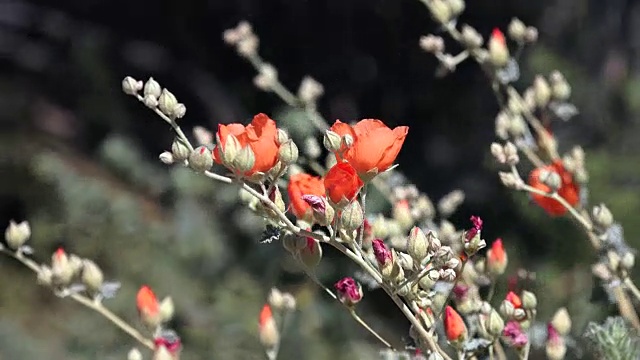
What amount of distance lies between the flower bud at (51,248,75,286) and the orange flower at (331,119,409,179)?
22 cm

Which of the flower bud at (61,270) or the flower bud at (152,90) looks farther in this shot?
the flower bud at (61,270)

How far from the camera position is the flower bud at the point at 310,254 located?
0.43 m

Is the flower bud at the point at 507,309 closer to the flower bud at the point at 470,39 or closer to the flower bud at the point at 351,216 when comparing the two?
the flower bud at the point at 351,216

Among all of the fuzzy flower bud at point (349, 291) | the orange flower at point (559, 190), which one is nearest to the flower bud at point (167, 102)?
the fuzzy flower bud at point (349, 291)

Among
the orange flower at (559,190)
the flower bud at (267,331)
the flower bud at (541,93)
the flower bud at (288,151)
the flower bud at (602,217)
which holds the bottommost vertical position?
the flower bud at (267,331)

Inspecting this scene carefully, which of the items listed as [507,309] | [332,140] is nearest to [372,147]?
[332,140]

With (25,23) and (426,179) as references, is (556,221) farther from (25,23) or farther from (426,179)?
(25,23)

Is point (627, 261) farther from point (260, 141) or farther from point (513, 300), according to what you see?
point (260, 141)

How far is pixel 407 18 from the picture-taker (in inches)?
68.8

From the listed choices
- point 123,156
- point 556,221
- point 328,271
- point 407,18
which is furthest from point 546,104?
point 407,18

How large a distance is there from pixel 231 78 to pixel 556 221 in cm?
142

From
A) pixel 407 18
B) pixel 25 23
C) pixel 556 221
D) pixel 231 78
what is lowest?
pixel 25 23

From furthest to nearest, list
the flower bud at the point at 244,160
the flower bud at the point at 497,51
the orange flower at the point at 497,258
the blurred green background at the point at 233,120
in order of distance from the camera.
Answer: the blurred green background at the point at 233,120, the flower bud at the point at 497,51, the orange flower at the point at 497,258, the flower bud at the point at 244,160

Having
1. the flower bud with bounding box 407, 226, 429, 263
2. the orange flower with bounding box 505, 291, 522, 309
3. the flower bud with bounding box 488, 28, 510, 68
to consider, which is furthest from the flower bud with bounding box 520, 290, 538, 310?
the flower bud with bounding box 488, 28, 510, 68
